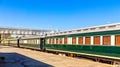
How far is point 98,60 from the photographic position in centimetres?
1786

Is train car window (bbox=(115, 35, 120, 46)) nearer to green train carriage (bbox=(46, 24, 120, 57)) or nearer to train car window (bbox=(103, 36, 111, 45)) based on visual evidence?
green train carriage (bbox=(46, 24, 120, 57))

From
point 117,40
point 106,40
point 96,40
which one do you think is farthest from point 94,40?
point 117,40

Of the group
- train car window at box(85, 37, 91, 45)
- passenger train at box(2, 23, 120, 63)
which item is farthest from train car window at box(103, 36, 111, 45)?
train car window at box(85, 37, 91, 45)

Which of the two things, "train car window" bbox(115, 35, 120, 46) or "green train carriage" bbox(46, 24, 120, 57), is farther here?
"green train carriage" bbox(46, 24, 120, 57)

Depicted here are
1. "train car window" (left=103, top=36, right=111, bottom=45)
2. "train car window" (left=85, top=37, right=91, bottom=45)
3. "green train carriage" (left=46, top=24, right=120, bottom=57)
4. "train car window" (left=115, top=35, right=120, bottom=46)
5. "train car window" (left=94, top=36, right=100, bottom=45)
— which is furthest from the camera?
"train car window" (left=85, top=37, right=91, bottom=45)

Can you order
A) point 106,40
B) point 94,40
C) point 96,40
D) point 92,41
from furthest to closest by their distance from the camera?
point 92,41, point 94,40, point 96,40, point 106,40

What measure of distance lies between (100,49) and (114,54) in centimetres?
190

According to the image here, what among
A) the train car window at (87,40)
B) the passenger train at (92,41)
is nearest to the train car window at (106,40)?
the passenger train at (92,41)

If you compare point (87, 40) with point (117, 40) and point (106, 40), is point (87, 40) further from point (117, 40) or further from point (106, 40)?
point (117, 40)

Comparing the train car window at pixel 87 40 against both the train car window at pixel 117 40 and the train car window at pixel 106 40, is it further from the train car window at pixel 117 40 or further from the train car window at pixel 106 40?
the train car window at pixel 117 40

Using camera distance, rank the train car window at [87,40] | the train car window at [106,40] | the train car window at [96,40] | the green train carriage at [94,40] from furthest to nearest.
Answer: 1. the train car window at [87,40]
2. the train car window at [96,40]
3. the train car window at [106,40]
4. the green train carriage at [94,40]

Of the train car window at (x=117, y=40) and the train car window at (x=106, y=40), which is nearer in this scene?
the train car window at (x=117, y=40)

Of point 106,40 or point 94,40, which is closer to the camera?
point 106,40

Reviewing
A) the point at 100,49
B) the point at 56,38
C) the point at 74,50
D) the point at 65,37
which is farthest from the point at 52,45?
the point at 100,49
